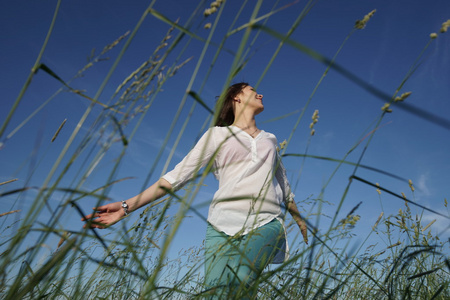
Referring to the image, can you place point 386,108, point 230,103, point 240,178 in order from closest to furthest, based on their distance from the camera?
1. point 386,108
2. point 240,178
3. point 230,103

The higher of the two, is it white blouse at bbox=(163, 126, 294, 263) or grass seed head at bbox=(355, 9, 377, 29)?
white blouse at bbox=(163, 126, 294, 263)

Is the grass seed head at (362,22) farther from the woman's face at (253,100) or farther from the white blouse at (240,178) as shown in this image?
the woman's face at (253,100)

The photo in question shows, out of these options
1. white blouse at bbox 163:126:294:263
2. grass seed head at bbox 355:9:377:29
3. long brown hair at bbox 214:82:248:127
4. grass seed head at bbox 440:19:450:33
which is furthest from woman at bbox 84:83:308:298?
grass seed head at bbox 440:19:450:33

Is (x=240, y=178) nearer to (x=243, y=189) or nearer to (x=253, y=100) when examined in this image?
(x=243, y=189)

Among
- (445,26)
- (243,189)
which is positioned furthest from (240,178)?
(445,26)

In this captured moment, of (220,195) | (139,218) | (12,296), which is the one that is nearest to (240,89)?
(220,195)

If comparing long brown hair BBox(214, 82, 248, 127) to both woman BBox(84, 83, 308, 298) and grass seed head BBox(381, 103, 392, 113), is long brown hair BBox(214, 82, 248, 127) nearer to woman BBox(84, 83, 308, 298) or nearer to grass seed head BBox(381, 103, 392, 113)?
woman BBox(84, 83, 308, 298)

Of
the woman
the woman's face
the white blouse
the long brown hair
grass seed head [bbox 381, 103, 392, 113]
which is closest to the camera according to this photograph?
grass seed head [bbox 381, 103, 392, 113]

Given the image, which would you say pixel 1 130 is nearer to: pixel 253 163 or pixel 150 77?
pixel 150 77

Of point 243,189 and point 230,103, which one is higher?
point 230,103

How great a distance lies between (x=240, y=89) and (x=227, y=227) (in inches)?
62.3

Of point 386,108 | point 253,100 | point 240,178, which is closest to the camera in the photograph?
point 386,108

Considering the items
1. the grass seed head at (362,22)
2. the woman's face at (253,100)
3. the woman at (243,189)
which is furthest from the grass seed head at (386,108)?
the woman's face at (253,100)

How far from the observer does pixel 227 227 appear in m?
2.59
